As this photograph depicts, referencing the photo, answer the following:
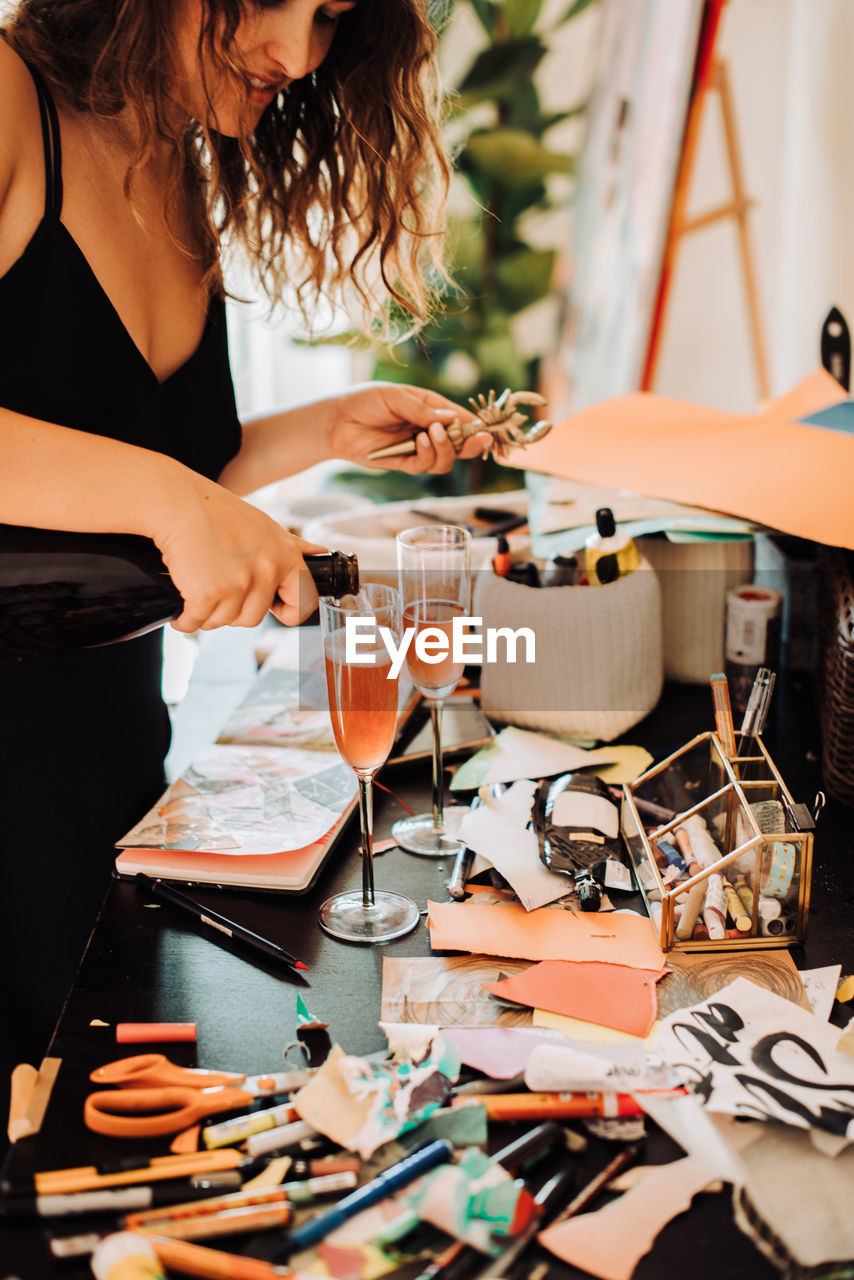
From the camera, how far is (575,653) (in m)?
1.09

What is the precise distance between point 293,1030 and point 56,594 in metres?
0.37

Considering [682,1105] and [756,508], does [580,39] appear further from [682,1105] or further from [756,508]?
[682,1105]

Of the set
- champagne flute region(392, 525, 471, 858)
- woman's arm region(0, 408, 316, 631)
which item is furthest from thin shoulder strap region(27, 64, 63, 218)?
champagne flute region(392, 525, 471, 858)

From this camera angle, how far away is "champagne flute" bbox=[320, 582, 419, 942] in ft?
2.52

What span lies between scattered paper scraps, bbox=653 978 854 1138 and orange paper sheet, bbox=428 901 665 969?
0.22ft

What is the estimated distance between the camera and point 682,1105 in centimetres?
60

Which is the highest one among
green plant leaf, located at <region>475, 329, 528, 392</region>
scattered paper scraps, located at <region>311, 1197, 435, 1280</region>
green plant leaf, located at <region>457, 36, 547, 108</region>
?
green plant leaf, located at <region>457, 36, 547, 108</region>

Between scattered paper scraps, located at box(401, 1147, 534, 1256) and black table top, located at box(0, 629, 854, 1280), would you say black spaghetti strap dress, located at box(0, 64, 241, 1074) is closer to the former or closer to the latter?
black table top, located at box(0, 629, 854, 1280)

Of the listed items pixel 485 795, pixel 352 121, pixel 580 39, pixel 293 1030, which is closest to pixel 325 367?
pixel 580 39

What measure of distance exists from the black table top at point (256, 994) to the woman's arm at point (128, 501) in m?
0.26

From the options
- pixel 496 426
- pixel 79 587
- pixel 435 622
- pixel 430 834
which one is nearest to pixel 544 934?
pixel 430 834

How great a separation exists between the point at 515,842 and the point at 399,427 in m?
0.55

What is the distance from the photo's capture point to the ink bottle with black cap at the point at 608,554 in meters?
1.14

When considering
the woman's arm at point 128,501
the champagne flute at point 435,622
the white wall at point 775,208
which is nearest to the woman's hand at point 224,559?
the woman's arm at point 128,501
